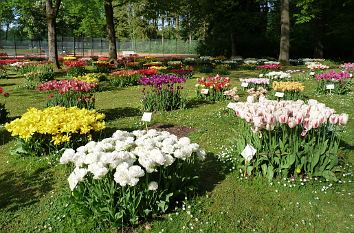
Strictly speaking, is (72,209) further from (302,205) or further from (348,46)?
(348,46)

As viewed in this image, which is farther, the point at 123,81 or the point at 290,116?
the point at 123,81

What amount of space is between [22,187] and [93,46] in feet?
197

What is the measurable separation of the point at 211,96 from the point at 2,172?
280 inches

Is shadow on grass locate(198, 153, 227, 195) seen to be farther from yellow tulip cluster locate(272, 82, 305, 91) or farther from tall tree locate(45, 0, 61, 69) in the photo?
tall tree locate(45, 0, 61, 69)

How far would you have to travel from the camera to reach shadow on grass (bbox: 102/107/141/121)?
10.4 meters

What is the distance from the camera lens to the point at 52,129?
6.55 m

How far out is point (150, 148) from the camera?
4906 millimetres

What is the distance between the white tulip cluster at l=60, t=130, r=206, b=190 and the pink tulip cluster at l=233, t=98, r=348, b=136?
1.01 meters

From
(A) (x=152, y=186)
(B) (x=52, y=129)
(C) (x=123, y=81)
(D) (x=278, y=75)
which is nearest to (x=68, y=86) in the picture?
(B) (x=52, y=129)

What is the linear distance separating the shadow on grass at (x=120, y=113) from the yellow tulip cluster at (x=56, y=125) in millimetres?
3085

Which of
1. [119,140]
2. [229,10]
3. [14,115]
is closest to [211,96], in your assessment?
[14,115]

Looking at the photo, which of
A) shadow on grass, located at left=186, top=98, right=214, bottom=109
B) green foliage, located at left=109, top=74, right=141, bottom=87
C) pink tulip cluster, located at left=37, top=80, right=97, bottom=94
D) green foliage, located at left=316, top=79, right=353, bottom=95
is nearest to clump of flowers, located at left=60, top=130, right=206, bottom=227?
pink tulip cluster, located at left=37, top=80, right=97, bottom=94

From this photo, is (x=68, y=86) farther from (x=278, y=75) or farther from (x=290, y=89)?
(x=278, y=75)

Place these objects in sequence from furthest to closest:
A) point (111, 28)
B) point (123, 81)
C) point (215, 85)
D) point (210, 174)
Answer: point (111, 28) < point (123, 81) < point (215, 85) < point (210, 174)
